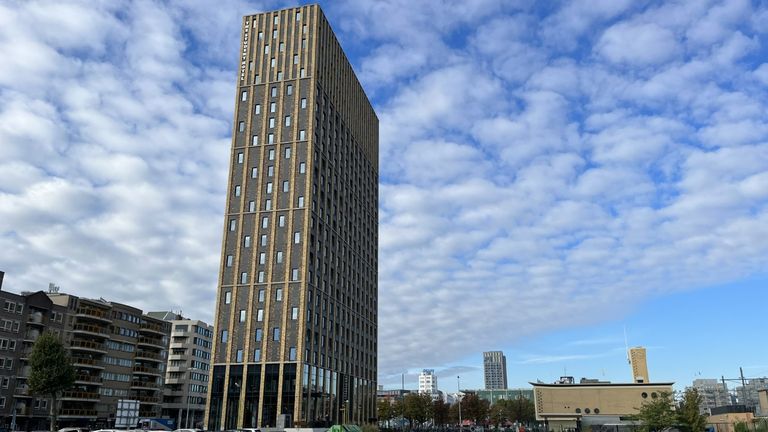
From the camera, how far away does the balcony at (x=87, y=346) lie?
340ft

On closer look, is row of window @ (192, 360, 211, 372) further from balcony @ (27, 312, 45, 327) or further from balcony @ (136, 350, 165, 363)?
balcony @ (27, 312, 45, 327)

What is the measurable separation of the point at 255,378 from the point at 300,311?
1052cm

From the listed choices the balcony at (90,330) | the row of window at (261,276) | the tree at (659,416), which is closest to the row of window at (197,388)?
the balcony at (90,330)

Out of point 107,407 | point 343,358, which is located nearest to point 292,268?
point 343,358

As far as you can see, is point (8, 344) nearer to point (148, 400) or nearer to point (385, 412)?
point (148, 400)

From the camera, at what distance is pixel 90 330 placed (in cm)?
10712

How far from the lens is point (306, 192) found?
87375mm

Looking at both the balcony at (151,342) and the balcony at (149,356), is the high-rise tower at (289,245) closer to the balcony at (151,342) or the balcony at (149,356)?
the balcony at (151,342)

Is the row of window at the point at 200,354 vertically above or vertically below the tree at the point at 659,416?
above

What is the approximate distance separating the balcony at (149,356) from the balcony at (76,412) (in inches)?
641

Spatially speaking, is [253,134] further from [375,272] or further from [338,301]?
[375,272]

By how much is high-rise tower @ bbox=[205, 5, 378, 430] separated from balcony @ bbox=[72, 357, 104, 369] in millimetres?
36387

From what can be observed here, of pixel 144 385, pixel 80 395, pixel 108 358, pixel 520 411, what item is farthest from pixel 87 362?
pixel 520 411

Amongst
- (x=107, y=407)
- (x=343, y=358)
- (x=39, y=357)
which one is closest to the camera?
(x=39, y=357)
